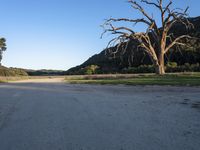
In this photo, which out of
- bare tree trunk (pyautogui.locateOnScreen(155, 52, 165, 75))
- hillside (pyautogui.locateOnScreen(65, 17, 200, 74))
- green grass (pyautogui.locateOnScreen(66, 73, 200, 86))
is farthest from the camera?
hillside (pyautogui.locateOnScreen(65, 17, 200, 74))

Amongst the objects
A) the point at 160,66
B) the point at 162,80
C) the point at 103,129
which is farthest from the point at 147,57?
the point at 103,129

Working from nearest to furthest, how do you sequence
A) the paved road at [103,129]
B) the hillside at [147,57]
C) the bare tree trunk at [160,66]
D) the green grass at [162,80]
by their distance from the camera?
the paved road at [103,129] → the green grass at [162,80] → the bare tree trunk at [160,66] → the hillside at [147,57]

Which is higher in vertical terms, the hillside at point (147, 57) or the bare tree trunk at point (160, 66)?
the hillside at point (147, 57)

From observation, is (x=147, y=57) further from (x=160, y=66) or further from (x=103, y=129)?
(x=103, y=129)

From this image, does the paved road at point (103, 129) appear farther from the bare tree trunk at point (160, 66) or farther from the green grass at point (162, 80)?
the bare tree trunk at point (160, 66)

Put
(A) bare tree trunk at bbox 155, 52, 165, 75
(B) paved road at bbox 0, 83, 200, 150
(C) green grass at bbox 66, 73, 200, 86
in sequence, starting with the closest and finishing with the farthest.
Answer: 1. (B) paved road at bbox 0, 83, 200, 150
2. (C) green grass at bbox 66, 73, 200, 86
3. (A) bare tree trunk at bbox 155, 52, 165, 75

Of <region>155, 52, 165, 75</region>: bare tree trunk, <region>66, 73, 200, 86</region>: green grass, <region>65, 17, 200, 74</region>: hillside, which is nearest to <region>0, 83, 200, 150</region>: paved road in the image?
<region>66, 73, 200, 86</region>: green grass

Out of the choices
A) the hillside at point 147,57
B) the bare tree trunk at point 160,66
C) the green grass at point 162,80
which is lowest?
the green grass at point 162,80

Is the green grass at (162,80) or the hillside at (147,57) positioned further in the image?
the hillside at (147,57)

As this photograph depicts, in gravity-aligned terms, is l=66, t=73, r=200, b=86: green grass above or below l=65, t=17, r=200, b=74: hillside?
below

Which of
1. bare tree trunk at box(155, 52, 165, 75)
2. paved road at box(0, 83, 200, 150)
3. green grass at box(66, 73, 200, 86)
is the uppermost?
bare tree trunk at box(155, 52, 165, 75)

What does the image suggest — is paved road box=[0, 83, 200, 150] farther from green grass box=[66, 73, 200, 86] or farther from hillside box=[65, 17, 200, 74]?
hillside box=[65, 17, 200, 74]

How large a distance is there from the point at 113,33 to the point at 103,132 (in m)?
27.6

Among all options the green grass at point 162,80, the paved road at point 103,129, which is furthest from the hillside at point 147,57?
the paved road at point 103,129
